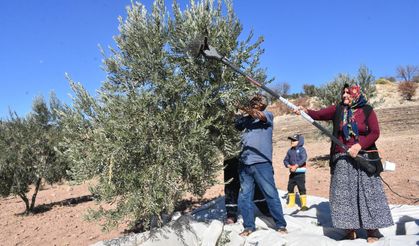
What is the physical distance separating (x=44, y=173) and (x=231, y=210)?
7763mm

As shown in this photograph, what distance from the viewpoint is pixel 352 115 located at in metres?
4.97

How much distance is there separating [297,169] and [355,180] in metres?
2.49

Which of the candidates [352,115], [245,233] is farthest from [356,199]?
[245,233]

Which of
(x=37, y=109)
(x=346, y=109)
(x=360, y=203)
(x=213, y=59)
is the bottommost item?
(x=360, y=203)

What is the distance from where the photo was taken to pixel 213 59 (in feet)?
15.2

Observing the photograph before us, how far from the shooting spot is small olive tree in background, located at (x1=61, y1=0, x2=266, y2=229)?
448cm

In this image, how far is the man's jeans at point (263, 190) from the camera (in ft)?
17.6

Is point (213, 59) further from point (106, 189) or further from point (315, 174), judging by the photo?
point (315, 174)

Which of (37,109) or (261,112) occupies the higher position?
(37,109)

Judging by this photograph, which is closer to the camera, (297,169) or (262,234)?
(262,234)

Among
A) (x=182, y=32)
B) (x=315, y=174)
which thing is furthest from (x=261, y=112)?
(x=315, y=174)

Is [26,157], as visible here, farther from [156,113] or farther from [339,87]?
[339,87]

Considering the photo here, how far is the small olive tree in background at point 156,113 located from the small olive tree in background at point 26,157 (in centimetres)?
725

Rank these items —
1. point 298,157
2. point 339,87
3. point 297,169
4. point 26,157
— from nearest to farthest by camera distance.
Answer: point 297,169 < point 298,157 < point 26,157 < point 339,87
